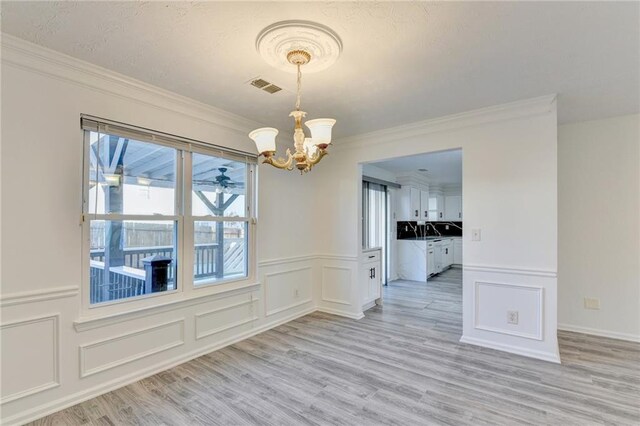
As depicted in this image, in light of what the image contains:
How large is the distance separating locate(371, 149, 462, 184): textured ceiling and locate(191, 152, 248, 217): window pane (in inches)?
98.6

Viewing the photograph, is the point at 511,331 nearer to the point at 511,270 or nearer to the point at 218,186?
the point at 511,270

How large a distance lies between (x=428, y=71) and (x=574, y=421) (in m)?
2.68

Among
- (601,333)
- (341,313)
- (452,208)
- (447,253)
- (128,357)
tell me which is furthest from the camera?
(452,208)

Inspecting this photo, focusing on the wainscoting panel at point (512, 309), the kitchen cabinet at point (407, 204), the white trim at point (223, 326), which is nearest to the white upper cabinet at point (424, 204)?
the kitchen cabinet at point (407, 204)

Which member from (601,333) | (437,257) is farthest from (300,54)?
(437,257)

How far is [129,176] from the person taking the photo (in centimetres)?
267

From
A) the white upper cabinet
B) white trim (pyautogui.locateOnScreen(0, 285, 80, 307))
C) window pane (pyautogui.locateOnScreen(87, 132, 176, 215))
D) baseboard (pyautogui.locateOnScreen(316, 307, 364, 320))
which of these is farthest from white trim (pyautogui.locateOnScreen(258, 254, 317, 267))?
the white upper cabinet

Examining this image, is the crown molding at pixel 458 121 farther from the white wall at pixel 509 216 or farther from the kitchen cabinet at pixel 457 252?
the kitchen cabinet at pixel 457 252

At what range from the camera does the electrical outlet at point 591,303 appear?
3580 millimetres

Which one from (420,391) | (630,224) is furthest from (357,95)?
(630,224)

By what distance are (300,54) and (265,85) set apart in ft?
2.47

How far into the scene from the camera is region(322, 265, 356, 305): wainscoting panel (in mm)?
4344

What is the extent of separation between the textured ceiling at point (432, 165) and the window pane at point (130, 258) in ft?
11.5

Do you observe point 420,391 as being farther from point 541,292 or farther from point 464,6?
point 464,6
